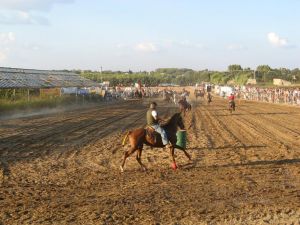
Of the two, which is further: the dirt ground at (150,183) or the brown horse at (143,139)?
the brown horse at (143,139)

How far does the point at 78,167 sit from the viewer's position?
49.1ft

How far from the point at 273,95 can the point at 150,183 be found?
50536 millimetres

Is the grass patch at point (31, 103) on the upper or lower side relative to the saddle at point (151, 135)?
lower

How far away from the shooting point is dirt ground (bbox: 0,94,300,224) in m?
9.62

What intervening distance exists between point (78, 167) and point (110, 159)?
66.4 inches

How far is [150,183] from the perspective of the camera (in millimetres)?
12648

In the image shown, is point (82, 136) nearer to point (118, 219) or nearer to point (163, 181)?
point (163, 181)

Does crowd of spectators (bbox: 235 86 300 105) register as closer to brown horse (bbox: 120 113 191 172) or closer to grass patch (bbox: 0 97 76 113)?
grass patch (bbox: 0 97 76 113)

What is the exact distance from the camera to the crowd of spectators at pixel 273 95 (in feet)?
176

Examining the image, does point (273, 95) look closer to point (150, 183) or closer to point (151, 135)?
point (151, 135)

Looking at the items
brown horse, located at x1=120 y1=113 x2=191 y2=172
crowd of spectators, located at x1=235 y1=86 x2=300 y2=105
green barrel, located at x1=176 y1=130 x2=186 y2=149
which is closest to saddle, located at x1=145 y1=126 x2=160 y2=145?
brown horse, located at x1=120 y1=113 x2=191 y2=172

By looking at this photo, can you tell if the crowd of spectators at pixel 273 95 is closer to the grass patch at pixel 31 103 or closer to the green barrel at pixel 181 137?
the grass patch at pixel 31 103

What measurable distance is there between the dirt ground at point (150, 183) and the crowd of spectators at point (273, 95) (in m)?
33.0

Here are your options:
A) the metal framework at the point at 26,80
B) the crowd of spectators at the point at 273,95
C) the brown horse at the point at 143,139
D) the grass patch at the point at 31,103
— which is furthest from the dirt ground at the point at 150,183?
the crowd of spectators at the point at 273,95
